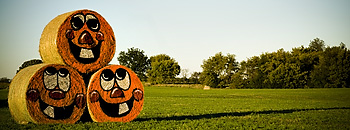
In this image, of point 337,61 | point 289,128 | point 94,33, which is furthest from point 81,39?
point 337,61

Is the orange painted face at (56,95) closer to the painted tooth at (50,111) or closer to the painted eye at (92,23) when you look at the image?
the painted tooth at (50,111)

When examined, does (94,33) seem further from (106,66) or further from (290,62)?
(290,62)

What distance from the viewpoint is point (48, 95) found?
33.6 ft

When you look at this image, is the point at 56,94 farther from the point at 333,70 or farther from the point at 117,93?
the point at 333,70

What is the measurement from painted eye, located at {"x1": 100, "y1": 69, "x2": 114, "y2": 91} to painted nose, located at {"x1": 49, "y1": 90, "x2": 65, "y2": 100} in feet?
4.21

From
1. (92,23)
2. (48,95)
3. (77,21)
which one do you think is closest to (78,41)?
(77,21)

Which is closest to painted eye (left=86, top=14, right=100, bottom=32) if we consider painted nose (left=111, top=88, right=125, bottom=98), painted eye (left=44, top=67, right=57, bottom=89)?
painted eye (left=44, top=67, right=57, bottom=89)

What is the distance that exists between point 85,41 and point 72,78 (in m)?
1.29

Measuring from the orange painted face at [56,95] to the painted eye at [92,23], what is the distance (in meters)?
1.61

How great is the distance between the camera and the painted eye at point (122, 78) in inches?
445

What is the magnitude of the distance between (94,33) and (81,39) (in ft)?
1.72

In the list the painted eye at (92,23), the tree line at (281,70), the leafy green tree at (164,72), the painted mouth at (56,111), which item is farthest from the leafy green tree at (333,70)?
the painted mouth at (56,111)

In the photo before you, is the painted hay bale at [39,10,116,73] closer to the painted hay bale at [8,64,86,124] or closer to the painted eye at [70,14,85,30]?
the painted eye at [70,14,85,30]

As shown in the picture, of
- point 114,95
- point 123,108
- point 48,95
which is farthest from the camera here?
point 123,108
